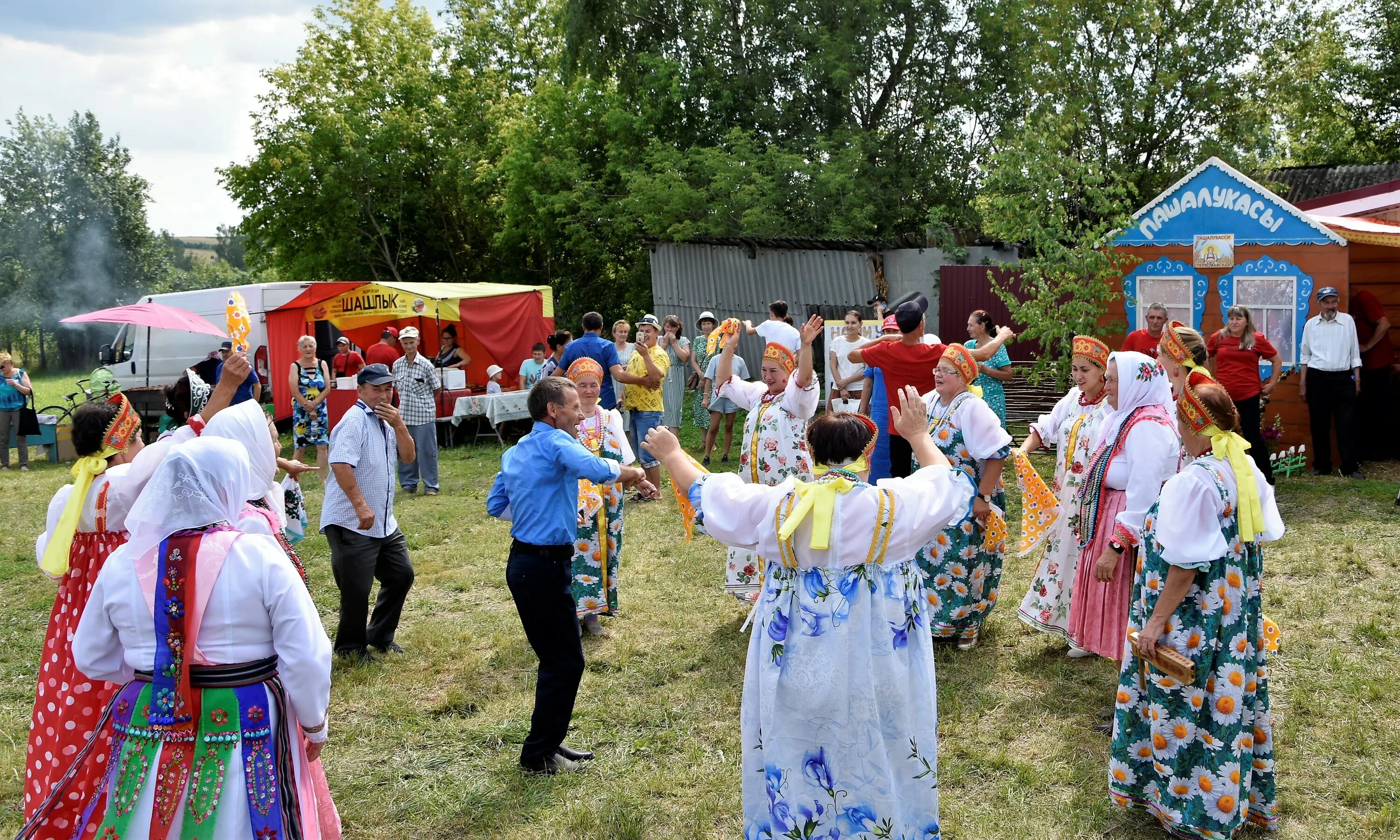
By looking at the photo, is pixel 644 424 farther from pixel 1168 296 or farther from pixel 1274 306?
pixel 1274 306

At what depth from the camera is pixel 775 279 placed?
19.1 meters

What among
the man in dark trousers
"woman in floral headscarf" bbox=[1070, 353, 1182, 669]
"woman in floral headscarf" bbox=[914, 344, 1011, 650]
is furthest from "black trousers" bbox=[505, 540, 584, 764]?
"woman in floral headscarf" bbox=[1070, 353, 1182, 669]

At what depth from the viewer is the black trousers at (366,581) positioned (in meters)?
5.98

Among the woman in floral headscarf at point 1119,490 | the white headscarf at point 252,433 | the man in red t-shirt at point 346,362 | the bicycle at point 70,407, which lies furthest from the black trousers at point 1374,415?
the bicycle at point 70,407

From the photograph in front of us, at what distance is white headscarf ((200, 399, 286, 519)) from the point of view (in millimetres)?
4023

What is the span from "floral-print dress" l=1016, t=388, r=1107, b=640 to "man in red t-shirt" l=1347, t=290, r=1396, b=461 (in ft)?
22.9

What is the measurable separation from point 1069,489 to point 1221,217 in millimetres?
6902

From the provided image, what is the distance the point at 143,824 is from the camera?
9.62 ft

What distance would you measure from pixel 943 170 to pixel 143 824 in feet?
69.9

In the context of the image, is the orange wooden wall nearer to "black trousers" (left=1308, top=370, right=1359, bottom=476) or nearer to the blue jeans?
"black trousers" (left=1308, top=370, right=1359, bottom=476)

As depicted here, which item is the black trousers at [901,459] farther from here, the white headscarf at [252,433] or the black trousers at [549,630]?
the white headscarf at [252,433]

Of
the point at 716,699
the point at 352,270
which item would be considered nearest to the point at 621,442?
the point at 716,699

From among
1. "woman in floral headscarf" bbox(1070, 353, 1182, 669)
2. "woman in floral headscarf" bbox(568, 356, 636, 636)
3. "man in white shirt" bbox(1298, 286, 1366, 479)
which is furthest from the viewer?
"man in white shirt" bbox(1298, 286, 1366, 479)

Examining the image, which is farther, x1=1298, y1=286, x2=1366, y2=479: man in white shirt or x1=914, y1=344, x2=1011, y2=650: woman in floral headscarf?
x1=1298, y1=286, x2=1366, y2=479: man in white shirt
